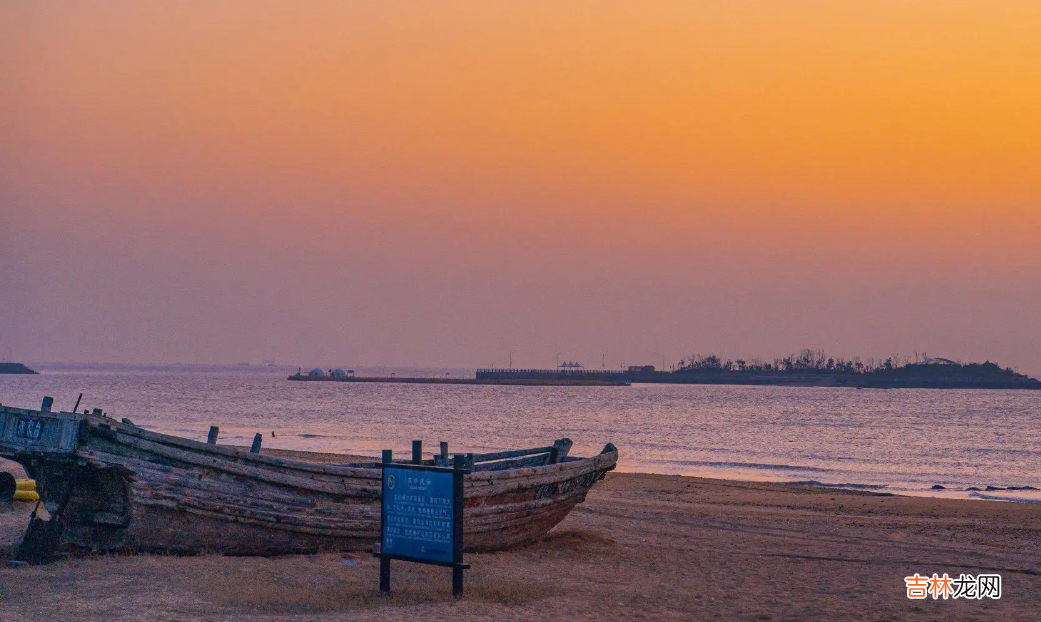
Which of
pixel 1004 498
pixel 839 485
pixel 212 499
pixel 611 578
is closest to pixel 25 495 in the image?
pixel 212 499

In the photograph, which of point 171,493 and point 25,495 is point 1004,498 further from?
point 171,493

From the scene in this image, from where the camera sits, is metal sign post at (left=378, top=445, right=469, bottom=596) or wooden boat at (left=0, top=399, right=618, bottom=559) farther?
wooden boat at (left=0, top=399, right=618, bottom=559)

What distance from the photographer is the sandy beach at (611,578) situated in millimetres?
9977

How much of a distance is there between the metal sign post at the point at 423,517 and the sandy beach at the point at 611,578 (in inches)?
16.7

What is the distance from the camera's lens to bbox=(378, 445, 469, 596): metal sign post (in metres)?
10.7

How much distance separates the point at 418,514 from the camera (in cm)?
1095

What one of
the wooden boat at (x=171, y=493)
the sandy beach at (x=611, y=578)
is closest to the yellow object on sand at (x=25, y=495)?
the sandy beach at (x=611, y=578)

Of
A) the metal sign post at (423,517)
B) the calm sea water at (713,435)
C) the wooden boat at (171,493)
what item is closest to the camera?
the metal sign post at (423,517)

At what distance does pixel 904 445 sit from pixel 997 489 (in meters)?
22.9

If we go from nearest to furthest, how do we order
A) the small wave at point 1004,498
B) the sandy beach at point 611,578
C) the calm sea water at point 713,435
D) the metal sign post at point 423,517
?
1. the sandy beach at point 611,578
2. the metal sign post at point 423,517
3. the small wave at point 1004,498
4. the calm sea water at point 713,435

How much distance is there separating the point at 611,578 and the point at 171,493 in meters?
5.46

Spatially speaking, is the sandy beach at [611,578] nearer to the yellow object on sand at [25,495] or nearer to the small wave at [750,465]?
the yellow object on sand at [25,495]

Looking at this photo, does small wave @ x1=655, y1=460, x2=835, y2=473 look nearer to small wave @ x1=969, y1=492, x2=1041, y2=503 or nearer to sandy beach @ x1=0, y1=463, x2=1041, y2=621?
small wave @ x1=969, y1=492, x2=1041, y2=503

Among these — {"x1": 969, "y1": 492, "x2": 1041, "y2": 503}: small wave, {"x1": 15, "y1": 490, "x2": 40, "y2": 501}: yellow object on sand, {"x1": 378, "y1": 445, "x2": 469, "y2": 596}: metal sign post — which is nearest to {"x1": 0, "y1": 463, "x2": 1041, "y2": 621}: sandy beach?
{"x1": 378, "y1": 445, "x2": 469, "y2": 596}: metal sign post
